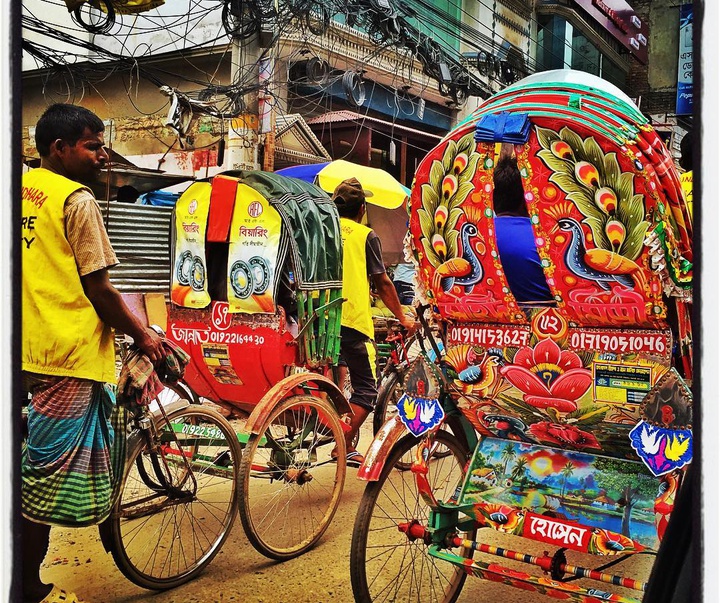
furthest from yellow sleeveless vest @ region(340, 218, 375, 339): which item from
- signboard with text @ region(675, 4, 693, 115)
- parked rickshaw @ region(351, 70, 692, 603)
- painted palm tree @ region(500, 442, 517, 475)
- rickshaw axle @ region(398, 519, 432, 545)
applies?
signboard with text @ region(675, 4, 693, 115)

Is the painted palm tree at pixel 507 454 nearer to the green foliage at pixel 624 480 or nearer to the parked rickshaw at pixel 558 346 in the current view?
the parked rickshaw at pixel 558 346

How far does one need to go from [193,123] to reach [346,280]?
2.40 m

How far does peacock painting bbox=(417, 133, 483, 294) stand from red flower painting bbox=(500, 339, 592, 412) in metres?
0.32

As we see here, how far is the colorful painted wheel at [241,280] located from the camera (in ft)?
12.3

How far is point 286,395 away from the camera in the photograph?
11.7ft

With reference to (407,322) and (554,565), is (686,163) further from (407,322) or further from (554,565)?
(407,322)

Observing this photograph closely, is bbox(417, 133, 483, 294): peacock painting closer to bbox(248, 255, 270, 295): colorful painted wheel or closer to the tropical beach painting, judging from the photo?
the tropical beach painting

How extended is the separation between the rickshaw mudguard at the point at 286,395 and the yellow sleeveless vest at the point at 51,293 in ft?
2.99

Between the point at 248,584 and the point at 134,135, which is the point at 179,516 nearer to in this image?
the point at 248,584

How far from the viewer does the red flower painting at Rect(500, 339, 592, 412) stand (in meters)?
2.46

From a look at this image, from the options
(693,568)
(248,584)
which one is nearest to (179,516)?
(248,584)

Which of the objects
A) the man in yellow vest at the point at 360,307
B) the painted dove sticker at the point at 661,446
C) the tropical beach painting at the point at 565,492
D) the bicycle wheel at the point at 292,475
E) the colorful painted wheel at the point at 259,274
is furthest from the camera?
the man in yellow vest at the point at 360,307

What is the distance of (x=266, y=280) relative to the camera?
12.2 ft

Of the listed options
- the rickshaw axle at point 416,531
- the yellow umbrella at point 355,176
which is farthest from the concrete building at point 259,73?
the rickshaw axle at point 416,531
